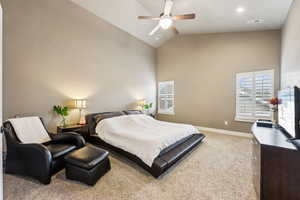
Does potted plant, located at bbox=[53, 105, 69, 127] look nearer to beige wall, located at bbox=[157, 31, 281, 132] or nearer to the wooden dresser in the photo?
the wooden dresser

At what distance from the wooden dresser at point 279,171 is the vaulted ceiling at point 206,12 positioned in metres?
3.33

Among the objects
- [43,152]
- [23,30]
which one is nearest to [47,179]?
[43,152]

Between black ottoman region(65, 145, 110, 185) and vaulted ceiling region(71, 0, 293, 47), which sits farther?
vaulted ceiling region(71, 0, 293, 47)

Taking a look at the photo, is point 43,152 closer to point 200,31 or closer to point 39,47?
point 39,47

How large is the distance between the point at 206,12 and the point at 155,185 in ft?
14.6

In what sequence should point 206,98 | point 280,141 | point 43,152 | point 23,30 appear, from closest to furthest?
point 280,141 → point 43,152 → point 23,30 → point 206,98

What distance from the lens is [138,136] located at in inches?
121

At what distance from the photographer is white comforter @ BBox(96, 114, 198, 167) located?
2664 mm

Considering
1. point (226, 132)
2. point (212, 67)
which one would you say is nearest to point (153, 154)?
point (226, 132)

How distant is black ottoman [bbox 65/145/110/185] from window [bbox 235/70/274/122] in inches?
184

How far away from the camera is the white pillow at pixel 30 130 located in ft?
8.91

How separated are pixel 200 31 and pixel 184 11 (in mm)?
1543

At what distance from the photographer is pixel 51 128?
3.70 meters

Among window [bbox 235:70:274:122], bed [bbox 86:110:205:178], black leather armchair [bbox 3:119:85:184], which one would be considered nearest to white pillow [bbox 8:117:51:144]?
black leather armchair [bbox 3:119:85:184]
